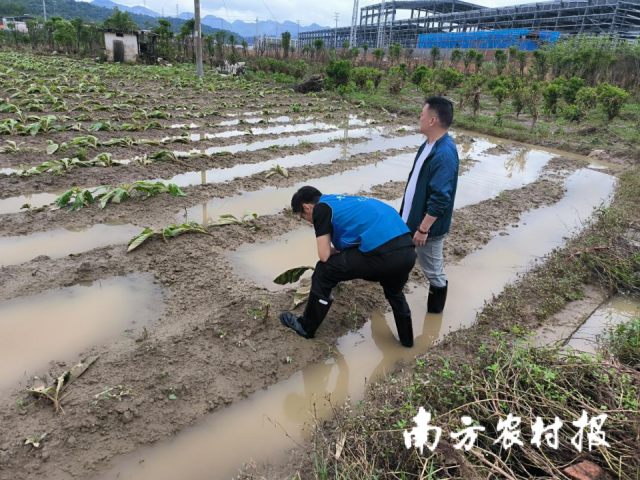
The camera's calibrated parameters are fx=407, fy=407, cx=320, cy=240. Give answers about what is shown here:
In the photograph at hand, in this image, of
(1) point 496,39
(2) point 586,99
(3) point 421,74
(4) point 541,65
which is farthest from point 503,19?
(2) point 586,99

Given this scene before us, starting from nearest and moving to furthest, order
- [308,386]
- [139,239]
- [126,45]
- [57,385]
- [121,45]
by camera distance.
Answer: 1. [57,385]
2. [308,386]
3. [139,239]
4. [121,45]
5. [126,45]

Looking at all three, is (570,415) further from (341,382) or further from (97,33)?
(97,33)

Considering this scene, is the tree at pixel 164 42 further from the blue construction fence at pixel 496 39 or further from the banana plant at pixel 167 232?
the banana plant at pixel 167 232

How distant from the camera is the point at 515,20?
150 ft

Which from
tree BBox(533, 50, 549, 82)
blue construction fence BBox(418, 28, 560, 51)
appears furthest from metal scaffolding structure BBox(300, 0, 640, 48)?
tree BBox(533, 50, 549, 82)

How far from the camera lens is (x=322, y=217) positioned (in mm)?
2764

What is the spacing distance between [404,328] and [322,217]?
1.22 meters

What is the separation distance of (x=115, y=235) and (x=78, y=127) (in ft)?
17.3

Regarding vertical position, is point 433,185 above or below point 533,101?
below

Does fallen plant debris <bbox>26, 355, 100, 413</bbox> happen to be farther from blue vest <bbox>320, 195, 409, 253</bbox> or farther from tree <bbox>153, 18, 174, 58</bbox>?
tree <bbox>153, 18, 174, 58</bbox>

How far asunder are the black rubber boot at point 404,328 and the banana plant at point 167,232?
261 centimetres

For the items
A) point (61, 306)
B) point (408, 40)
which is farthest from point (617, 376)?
point (408, 40)

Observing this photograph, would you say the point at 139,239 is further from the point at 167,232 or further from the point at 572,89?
the point at 572,89

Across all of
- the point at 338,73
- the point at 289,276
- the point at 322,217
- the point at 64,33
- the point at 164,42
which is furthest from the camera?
the point at 164,42
